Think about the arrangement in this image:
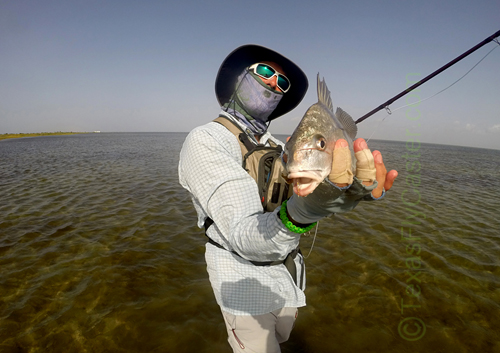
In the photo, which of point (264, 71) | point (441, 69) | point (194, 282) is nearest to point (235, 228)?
point (264, 71)

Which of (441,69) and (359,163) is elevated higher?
Result: (441,69)

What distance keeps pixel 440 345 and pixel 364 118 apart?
4321mm

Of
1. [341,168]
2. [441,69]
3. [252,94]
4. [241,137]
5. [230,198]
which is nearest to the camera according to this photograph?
[341,168]

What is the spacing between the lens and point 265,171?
2.47m

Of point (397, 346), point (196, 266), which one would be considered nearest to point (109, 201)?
point (196, 266)

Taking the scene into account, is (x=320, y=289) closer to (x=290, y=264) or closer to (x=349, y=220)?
(x=290, y=264)

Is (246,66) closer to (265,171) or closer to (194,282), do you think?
(265,171)

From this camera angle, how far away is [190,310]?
4.82 meters

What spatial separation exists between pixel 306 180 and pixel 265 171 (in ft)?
4.30

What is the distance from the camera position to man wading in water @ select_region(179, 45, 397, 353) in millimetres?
1402

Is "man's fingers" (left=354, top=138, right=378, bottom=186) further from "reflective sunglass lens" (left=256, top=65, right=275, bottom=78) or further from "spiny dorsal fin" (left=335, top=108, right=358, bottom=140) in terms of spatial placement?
"reflective sunglass lens" (left=256, top=65, right=275, bottom=78)

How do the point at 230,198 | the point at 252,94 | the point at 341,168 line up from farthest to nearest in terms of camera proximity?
1. the point at 252,94
2. the point at 230,198
3. the point at 341,168

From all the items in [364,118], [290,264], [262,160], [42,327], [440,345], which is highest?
[364,118]

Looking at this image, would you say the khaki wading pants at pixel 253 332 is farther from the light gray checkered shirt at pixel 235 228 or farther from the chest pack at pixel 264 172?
the chest pack at pixel 264 172
